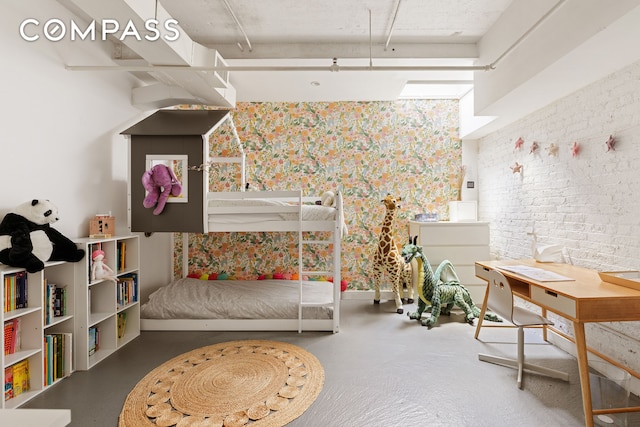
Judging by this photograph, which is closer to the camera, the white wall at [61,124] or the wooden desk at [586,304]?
the wooden desk at [586,304]

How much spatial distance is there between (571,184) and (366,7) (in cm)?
267

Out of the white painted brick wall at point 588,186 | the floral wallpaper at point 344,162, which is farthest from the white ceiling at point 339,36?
the white painted brick wall at point 588,186

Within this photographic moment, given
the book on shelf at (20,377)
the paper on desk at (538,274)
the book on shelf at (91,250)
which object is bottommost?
the book on shelf at (20,377)

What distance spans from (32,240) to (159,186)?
1.23m

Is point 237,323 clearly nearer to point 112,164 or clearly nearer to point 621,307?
point 112,164

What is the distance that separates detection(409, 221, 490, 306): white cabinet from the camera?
4379mm

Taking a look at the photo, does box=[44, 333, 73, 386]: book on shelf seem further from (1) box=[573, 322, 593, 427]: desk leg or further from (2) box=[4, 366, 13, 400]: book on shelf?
(1) box=[573, 322, 593, 427]: desk leg

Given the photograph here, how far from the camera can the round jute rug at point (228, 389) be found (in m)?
2.10

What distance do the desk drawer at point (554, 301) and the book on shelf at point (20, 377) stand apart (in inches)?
154

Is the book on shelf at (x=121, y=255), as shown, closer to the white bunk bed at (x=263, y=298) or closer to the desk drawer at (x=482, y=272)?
the white bunk bed at (x=263, y=298)

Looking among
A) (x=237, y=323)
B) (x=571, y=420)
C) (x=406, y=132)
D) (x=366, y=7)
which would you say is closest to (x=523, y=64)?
(x=366, y=7)

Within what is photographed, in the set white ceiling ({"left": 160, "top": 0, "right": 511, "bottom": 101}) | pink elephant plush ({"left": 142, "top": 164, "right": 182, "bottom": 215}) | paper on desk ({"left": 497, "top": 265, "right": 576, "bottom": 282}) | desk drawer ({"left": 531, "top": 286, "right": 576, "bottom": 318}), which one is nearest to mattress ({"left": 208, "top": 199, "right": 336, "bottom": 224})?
pink elephant plush ({"left": 142, "top": 164, "right": 182, "bottom": 215})

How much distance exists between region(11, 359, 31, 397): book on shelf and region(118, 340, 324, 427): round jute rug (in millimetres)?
781

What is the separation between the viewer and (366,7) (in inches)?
117
